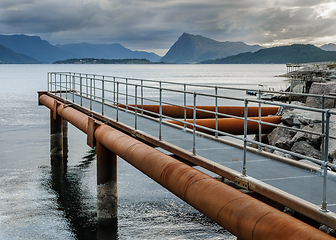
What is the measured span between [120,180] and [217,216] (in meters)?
11.6

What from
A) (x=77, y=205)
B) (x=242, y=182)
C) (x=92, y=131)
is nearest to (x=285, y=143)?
(x=92, y=131)

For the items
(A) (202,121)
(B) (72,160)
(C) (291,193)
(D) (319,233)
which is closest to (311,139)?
(A) (202,121)

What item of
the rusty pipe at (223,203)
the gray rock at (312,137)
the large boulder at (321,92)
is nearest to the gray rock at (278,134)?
the gray rock at (312,137)

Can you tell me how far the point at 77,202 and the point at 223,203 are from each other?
9.53 meters

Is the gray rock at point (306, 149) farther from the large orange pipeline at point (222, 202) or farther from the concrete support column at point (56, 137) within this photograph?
the concrete support column at point (56, 137)

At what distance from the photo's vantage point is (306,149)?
11297 mm

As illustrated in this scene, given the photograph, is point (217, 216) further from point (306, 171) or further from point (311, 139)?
point (311, 139)

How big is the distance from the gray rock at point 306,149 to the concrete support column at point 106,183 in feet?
19.7

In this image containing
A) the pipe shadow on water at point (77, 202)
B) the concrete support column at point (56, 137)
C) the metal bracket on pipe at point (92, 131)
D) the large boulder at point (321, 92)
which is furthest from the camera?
the concrete support column at point (56, 137)

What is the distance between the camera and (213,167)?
5426 millimetres

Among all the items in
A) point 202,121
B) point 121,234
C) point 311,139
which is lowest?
point 121,234

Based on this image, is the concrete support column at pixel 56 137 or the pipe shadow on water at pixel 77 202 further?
the concrete support column at pixel 56 137

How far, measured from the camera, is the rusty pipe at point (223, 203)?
3.68 meters

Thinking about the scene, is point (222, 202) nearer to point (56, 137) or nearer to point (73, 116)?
point (73, 116)
